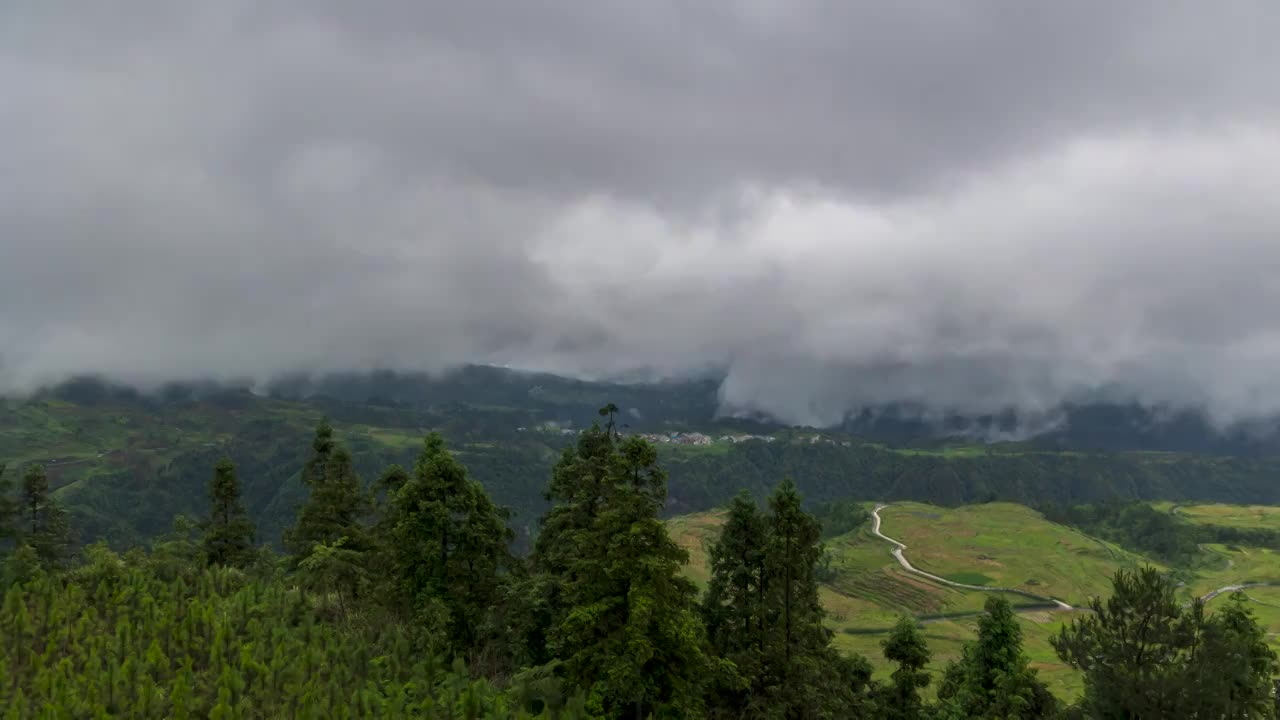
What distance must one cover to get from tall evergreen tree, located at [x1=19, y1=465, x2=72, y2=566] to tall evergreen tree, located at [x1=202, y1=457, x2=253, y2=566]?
13863 mm

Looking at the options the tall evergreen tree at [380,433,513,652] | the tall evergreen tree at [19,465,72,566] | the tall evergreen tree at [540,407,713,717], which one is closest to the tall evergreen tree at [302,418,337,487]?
the tall evergreen tree at [380,433,513,652]

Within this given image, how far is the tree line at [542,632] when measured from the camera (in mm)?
24484

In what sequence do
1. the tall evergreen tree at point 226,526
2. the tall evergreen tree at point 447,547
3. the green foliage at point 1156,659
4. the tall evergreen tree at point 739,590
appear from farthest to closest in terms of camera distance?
the tall evergreen tree at point 226,526 → the tall evergreen tree at point 739,590 → the tall evergreen tree at point 447,547 → the green foliage at point 1156,659

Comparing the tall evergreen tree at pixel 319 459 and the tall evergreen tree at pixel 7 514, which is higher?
the tall evergreen tree at pixel 319 459

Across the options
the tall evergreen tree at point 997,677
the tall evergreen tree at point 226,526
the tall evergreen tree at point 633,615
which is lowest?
the tall evergreen tree at point 997,677

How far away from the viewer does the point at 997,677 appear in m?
45.3

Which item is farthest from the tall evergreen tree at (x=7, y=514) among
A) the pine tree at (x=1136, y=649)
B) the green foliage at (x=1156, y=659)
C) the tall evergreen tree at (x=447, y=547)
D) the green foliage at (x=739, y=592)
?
the pine tree at (x=1136, y=649)

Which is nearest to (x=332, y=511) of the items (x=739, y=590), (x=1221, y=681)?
(x=739, y=590)

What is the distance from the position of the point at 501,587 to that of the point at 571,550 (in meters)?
6.51

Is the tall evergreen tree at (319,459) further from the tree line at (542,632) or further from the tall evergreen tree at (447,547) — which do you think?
the tall evergreen tree at (447,547)

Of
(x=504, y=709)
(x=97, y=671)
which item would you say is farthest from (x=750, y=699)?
(x=97, y=671)

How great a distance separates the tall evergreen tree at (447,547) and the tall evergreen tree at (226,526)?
2986 cm

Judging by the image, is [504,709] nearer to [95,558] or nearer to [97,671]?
[97,671]

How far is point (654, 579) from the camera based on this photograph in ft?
82.2
